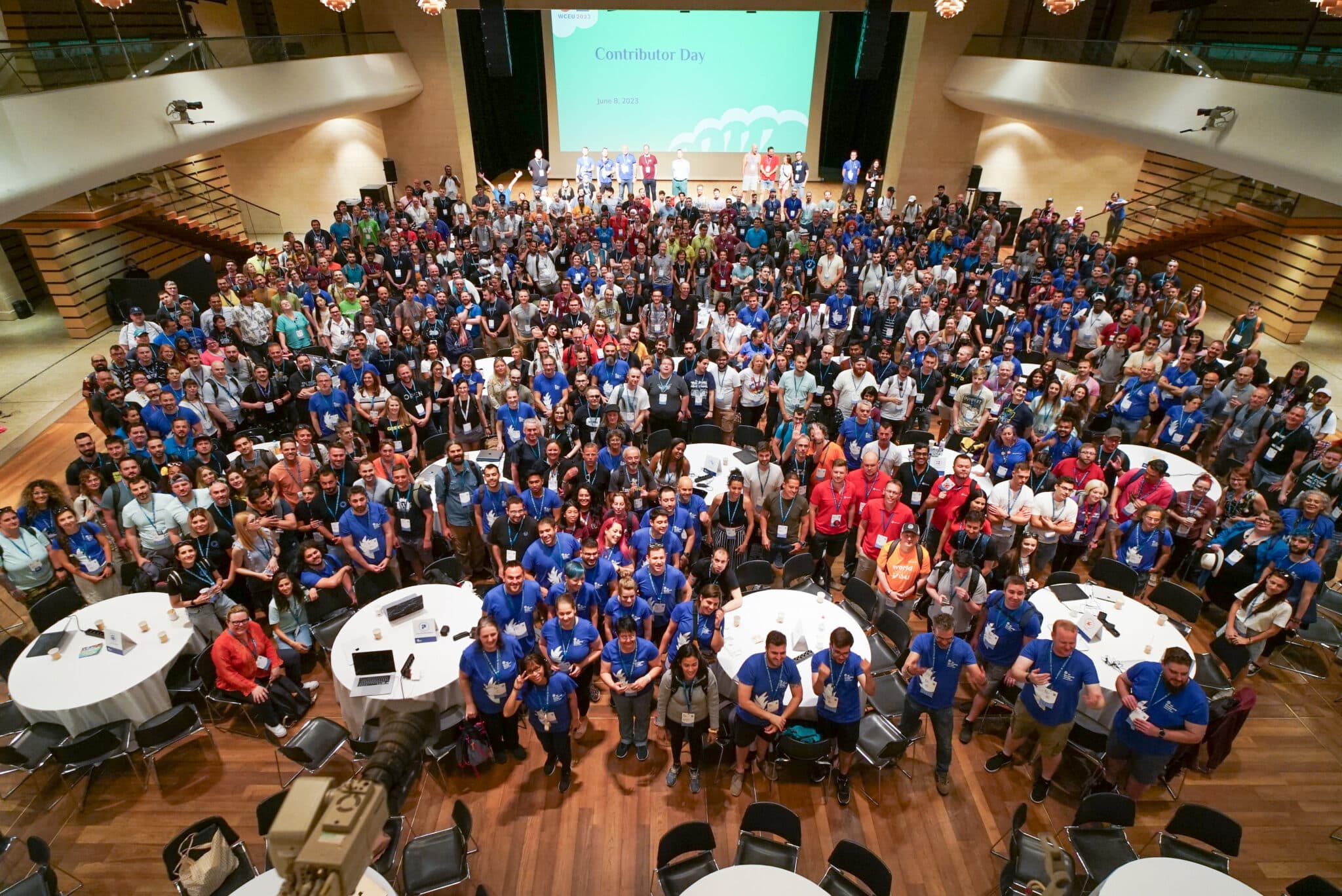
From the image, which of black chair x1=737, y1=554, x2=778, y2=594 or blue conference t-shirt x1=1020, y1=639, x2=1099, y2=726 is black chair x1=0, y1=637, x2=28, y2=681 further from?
blue conference t-shirt x1=1020, y1=639, x2=1099, y2=726

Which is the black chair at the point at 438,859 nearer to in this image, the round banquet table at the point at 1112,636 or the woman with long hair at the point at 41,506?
the round banquet table at the point at 1112,636

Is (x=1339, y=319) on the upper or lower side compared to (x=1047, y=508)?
lower

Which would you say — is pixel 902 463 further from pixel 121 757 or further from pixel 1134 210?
pixel 1134 210

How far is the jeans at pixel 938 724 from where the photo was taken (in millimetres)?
4930

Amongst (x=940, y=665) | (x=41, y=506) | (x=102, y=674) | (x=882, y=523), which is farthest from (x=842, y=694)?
(x=41, y=506)

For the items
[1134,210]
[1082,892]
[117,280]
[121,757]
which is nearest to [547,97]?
[117,280]

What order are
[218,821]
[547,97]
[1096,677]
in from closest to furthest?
[218,821]
[1096,677]
[547,97]

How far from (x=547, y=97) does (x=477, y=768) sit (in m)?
21.0

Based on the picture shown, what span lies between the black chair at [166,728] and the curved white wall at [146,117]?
7014mm

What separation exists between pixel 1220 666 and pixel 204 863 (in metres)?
7.20

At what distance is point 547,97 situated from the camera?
70.0ft

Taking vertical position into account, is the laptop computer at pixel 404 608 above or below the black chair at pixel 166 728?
above

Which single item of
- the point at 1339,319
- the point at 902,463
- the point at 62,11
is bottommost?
the point at 1339,319

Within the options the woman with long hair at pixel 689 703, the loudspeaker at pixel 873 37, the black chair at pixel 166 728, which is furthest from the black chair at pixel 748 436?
the loudspeaker at pixel 873 37
